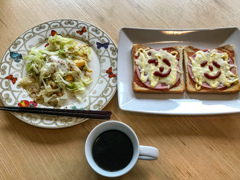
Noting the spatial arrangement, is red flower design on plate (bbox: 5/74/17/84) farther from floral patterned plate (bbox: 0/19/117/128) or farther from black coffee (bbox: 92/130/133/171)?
black coffee (bbox: 92/130/133/171)

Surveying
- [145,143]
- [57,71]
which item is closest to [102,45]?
[57,71]

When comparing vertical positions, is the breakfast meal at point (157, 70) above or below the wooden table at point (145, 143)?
above

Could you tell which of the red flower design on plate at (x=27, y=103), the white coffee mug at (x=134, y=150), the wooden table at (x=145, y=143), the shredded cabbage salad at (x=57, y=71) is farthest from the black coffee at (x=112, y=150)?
the red flower design on plate at (x=27, y=103)

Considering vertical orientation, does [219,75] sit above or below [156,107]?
above

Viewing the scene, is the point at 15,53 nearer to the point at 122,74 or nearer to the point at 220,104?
the point at 122,74

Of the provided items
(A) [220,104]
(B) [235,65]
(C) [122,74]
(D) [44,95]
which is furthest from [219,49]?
(D) [44,95]

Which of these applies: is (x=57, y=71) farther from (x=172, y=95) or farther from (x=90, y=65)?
(x=172, y=95)

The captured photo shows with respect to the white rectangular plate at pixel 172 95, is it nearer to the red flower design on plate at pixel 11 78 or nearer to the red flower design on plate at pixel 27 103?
the red flower design on plate at pixel 27 103
